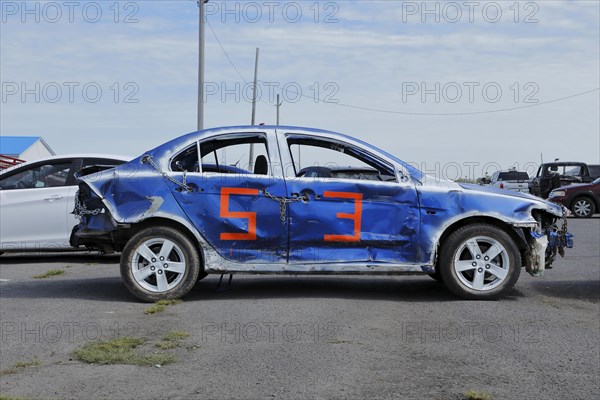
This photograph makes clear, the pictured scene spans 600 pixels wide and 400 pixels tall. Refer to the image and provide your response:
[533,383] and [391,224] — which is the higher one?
[391,224]

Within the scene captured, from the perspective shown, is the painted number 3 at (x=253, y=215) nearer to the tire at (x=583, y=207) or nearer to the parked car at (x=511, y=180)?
the tire at (x=583, y=207)

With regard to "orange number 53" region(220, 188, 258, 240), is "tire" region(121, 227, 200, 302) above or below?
below

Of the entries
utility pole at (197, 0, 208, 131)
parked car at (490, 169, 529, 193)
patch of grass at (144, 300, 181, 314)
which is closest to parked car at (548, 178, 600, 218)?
parked car at (490, 169, 529, 193)

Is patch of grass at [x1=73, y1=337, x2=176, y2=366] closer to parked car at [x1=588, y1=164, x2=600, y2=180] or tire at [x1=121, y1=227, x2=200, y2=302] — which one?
tire at [x1=121, y1=227, x2=200, y2=302]

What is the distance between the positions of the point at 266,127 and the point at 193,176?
94 centimetres

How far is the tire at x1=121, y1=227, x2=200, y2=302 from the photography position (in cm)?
812

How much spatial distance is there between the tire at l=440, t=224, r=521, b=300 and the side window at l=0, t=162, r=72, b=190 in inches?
253

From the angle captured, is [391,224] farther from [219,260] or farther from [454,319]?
[219,260]

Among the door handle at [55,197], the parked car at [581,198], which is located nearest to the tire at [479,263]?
the door handle at [55,197]

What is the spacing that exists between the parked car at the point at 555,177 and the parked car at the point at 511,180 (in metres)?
1.15

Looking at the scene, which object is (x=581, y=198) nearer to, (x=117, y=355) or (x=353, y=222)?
(x=353, y=222)

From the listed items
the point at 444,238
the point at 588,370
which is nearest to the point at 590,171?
the point at 444,238

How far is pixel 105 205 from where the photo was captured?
8195 millimetres

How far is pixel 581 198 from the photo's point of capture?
2583 centimetres
